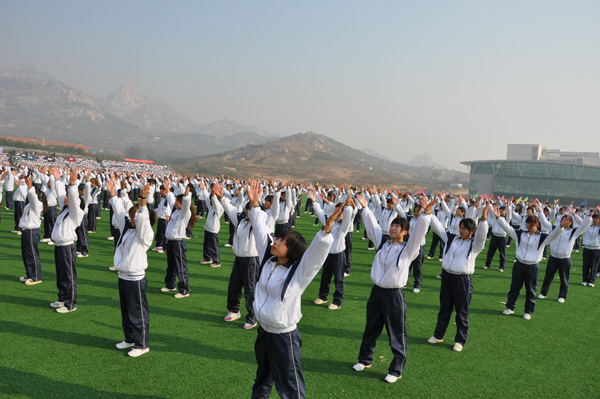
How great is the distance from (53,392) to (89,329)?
174cm

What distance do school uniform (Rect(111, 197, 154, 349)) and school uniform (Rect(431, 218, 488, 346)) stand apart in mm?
4333

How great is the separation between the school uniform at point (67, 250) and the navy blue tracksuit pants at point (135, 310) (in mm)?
1989

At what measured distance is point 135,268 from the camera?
4.77 m

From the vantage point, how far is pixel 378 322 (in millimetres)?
4828

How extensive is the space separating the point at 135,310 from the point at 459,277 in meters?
4.78

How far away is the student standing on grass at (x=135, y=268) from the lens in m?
4.75

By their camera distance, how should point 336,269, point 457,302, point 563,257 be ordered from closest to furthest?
point 457,302 → point 336,269 → point 563,257

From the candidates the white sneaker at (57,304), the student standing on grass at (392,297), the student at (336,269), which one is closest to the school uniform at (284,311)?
the student standing on grass at (392,297)

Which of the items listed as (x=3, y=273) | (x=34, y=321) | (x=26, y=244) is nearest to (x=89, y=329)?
(x=34, y=321)

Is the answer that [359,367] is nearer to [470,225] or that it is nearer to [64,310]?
[470,225]

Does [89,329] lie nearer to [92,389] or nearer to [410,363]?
[92,389]

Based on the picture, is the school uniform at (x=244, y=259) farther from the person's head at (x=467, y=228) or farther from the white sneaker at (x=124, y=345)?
the person's head at (x=467, y=228)

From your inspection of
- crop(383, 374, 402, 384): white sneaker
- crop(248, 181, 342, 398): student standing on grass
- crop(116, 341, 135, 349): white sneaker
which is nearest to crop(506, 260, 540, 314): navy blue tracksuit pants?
crop(383, 374, 402, 384): white sneaker

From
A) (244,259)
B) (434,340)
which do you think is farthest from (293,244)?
(434,340)
